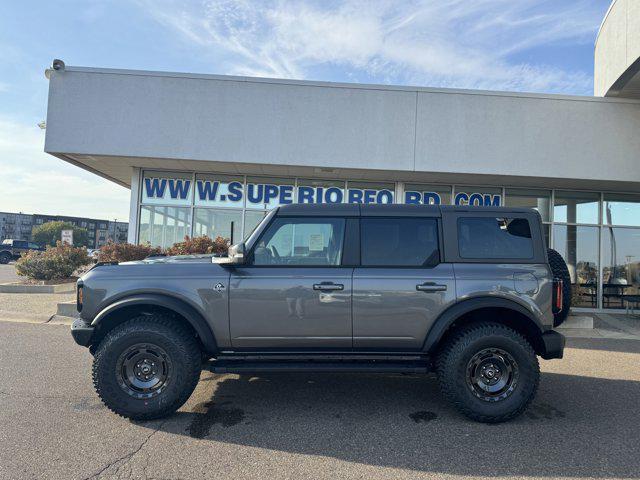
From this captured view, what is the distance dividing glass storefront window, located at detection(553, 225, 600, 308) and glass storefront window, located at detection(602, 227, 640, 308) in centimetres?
25

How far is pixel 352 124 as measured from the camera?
10312mm

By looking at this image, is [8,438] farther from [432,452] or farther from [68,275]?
[68,275]

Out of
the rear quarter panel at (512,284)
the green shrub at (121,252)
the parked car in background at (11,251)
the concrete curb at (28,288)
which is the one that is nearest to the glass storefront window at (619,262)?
the rear quarter panel at (512,284)

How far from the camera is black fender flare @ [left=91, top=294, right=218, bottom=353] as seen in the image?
3857 millimetres

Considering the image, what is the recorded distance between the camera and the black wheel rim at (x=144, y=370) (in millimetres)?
3820

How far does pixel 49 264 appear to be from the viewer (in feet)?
44.2

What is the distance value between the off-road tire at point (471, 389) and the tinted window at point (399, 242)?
0.84 metres

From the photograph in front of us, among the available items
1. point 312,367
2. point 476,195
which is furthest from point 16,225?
point 312,367

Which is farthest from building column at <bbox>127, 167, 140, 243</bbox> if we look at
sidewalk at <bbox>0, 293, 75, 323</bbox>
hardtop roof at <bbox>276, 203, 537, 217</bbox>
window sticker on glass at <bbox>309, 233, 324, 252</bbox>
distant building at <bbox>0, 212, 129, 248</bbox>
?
distant building at <bbox>0, 212, 129, 248</bbox>

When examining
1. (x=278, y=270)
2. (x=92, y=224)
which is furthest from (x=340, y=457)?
(x=92, y=224)

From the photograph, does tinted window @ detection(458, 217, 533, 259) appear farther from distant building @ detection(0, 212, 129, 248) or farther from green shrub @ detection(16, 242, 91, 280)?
distant building @ detection(0, 212, 129, 248)

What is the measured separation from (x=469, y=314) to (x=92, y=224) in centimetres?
14185

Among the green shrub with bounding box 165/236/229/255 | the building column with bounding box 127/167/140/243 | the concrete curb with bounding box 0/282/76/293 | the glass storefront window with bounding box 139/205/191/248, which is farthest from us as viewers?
the concrete curb with bounding box 0/282/76/293

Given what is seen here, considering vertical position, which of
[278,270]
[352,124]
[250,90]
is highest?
[250,90]
